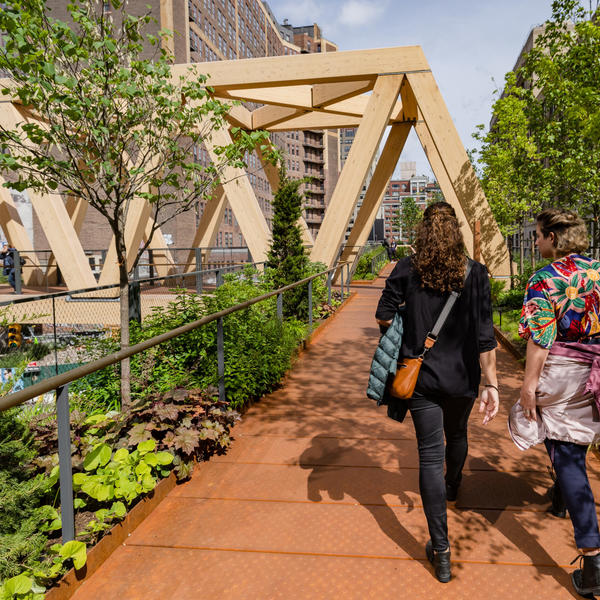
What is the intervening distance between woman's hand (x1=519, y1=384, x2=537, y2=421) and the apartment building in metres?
10.6

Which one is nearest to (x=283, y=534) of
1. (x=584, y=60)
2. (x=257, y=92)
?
(x=584, y=60)

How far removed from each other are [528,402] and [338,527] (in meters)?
1.27

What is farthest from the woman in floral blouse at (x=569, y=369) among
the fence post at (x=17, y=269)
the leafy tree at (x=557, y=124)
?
the fence post at (x=17, y=269)

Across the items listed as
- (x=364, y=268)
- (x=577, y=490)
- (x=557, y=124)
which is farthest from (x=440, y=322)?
(x=364, y=268)

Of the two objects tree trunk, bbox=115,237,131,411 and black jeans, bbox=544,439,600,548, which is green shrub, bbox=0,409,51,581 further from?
black jeans, bbox=544,439,600,548

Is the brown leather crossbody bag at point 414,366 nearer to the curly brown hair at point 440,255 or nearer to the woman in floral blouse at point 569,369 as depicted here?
the curly brown hair at point 440,255

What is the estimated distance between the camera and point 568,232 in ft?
8.28

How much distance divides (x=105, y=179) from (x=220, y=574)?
3.64 m

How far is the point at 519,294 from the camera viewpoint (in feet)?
34.8

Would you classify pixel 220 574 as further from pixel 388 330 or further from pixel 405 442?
pixel 405 442

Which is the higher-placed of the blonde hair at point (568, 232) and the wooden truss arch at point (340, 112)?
the wooden truss arch at point (340, 112)

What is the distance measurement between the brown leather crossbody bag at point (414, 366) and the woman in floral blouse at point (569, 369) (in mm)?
346

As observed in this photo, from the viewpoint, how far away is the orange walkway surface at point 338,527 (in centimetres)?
250

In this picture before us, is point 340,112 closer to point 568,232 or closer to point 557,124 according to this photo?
point 557,124
